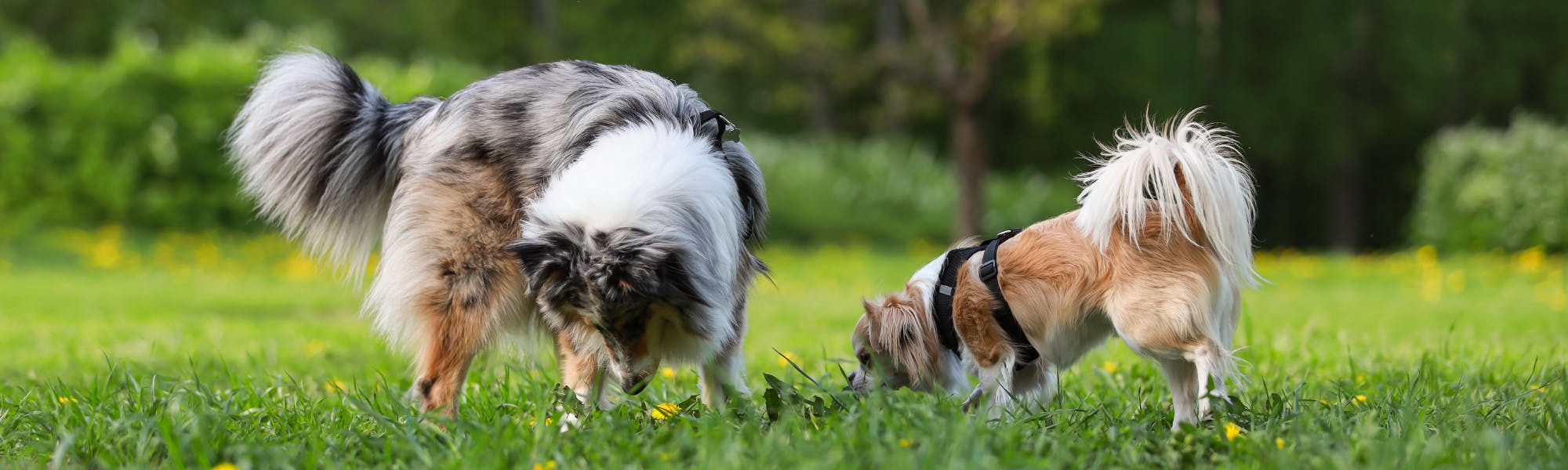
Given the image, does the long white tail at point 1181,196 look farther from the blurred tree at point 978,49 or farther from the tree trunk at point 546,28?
the tree trunk at point 546,28

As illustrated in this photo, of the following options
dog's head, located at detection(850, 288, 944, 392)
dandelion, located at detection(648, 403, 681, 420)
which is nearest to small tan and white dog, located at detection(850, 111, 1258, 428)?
dog's head, located at detection(850, 288, 944, 392)

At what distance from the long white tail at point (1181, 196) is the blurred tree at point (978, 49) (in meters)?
11.4

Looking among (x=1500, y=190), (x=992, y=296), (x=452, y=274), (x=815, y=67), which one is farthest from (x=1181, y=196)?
(x=1500, y=190)

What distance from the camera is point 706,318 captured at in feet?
12.0

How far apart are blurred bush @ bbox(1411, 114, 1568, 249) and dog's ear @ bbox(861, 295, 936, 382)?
1414cm

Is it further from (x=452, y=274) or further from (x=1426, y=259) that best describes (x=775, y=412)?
(x=1426, y=259)

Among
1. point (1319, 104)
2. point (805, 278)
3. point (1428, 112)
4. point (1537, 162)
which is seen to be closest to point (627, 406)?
point (805, 278)

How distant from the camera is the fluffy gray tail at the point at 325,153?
454 centimetres

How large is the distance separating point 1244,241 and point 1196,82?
→ 22855 mm

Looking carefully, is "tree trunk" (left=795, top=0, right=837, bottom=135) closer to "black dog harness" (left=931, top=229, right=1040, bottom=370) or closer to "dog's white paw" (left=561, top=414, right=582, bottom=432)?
"black dog harness" (left=931, top=229, right=1040, bottom=370)

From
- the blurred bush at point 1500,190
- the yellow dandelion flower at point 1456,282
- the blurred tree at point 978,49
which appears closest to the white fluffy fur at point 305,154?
the yellow dandelion flower at point 1456,282

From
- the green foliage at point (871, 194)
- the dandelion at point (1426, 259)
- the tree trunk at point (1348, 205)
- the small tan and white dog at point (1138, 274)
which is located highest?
the small tan and white dog at point (1138, 274)

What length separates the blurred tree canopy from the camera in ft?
83.4

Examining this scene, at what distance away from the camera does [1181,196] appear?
3770mm
